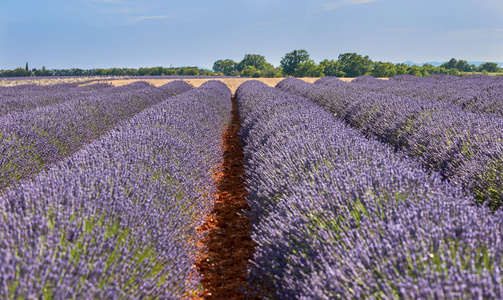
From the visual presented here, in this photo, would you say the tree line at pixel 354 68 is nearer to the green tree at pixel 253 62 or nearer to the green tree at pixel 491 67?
the green tree at pixel 491 67

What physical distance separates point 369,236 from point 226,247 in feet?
5.85

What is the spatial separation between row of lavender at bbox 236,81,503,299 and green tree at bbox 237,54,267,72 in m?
76.8

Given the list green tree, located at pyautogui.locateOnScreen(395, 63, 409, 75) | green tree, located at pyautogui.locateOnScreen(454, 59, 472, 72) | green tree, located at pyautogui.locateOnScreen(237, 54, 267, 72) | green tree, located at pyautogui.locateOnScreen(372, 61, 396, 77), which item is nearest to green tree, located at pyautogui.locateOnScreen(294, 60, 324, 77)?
green tree, located at pyautogui.locateOnScreen(372, 61, 396, 77)

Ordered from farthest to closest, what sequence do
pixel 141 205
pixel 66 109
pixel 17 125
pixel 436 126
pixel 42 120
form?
pixel 66 109, pixel 42 120, pixel 17 125, pixel 436 126, pixel 141 205

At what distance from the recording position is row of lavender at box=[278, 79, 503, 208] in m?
2.80

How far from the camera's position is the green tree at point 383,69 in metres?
48.0

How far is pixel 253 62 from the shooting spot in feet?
254

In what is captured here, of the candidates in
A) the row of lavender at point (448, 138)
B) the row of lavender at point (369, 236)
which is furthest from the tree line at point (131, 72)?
the row of lavender at point (369, 236)

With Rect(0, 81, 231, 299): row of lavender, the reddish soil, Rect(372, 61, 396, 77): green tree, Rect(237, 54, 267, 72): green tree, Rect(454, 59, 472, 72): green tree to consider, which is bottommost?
the reddish soil

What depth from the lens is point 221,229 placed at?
3.38 metres

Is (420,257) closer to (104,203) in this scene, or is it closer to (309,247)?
(309,247)

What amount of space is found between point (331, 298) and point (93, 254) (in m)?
1.09

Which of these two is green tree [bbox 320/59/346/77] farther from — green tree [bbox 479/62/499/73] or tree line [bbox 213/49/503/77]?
green tree [bbox 479/62/499/73]

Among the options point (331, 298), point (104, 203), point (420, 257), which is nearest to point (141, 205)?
point (104, 203)
